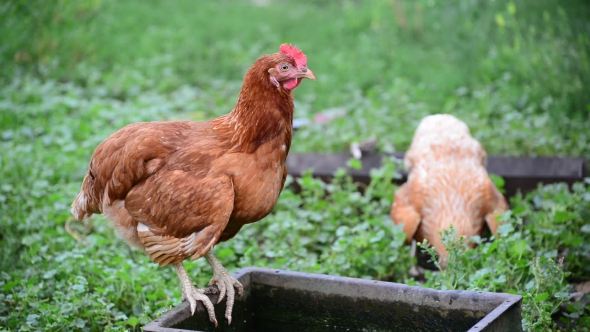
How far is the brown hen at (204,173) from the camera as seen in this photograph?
3557mm

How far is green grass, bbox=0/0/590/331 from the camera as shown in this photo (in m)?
4.52

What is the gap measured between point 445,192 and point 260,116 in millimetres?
2029

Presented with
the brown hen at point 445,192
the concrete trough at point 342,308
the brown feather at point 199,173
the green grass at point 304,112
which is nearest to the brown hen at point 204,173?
the brown feather at point 199,173

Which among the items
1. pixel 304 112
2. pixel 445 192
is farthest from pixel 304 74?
pixel 304 112

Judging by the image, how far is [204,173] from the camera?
362 cm

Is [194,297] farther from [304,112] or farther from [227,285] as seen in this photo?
[304,112]

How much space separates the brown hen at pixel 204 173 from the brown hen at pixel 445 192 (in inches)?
65.5

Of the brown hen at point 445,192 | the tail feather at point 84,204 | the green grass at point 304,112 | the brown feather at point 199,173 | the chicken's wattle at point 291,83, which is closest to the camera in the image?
the brown feather at point 199,173

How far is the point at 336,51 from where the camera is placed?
34.9ft

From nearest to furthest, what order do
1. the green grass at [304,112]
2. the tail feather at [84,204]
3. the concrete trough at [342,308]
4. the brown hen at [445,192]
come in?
the concrete trough at [342,308], the tail feather at [84,204], the green grass at [304,112], the brown hen at [445,192]

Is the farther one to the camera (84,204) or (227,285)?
(84,204)

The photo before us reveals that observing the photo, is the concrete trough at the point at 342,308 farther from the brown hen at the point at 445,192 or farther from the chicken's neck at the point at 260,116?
the brown hen at the point at 445,192

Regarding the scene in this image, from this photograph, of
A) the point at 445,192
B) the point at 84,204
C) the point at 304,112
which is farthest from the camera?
the point at 304,112

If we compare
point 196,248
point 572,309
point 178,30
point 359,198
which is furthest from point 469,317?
point 178,30
